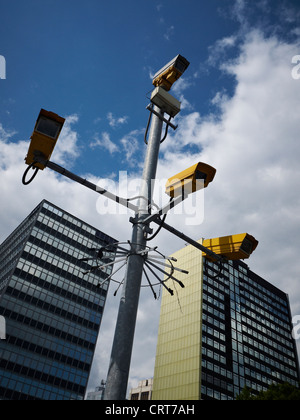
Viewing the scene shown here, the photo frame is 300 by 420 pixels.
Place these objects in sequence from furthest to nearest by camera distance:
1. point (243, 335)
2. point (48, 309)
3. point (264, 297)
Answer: point (264, 297), point (243, 335), point (48, 309)

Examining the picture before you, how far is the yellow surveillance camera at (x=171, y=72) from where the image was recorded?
7.77 m

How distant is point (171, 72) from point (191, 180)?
3271 mm

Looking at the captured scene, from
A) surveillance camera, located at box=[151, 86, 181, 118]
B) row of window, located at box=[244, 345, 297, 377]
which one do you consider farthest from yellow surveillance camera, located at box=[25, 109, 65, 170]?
row of window, located at box=[244, 345, 297, 377]

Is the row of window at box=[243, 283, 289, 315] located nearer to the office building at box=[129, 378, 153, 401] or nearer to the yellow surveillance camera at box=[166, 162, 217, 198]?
the office building at box=[129, 378, 153, 401]

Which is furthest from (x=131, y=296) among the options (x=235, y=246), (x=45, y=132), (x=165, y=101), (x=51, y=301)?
(x=51, y=301)

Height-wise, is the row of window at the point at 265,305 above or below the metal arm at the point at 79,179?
above

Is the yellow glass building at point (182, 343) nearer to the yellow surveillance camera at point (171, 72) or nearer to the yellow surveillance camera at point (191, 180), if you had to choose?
the yellow surveillance camera at point (171, 72)

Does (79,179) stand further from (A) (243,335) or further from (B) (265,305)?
(B) (265,305)

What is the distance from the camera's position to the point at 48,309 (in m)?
84.8

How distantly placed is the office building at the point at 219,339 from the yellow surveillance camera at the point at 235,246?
6636 cm

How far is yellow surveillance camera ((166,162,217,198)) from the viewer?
5762 millimetres

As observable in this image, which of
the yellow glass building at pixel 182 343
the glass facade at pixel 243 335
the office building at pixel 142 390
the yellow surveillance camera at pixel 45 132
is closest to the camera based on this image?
the yellow surveillance camera at pixel 45 132

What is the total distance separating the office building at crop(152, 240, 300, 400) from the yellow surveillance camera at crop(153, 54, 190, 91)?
66.3 m

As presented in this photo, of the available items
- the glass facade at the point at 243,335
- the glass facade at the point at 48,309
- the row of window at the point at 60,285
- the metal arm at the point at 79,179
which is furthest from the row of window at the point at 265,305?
the metal arm at the point at 79,179
